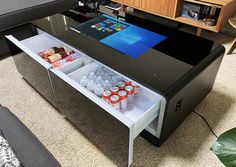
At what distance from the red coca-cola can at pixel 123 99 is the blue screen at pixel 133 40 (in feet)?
0.78

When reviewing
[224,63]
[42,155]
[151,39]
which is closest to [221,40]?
[224,63]

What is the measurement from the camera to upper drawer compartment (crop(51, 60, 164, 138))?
87 centimetres

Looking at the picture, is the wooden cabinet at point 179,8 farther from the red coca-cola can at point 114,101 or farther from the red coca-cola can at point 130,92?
the red coca-cola can at point 114,101

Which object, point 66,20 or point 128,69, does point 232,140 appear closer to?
point 128,69

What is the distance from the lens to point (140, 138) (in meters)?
1.21

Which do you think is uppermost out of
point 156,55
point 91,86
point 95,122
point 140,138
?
point 156,55

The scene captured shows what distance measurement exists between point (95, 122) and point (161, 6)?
166cm

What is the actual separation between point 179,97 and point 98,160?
54 centimetres

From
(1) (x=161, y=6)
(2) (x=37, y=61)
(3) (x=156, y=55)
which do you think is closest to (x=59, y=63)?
(2) (x=37, y=61)

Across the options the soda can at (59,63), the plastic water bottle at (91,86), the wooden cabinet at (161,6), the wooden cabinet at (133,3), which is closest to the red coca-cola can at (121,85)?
the plastic water bottle at (91,86)

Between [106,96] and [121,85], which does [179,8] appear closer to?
[121,85]

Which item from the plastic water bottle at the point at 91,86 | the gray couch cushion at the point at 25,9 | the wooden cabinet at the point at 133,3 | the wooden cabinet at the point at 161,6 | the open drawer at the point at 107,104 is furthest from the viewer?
the wooden cabinet at the point at 133,3

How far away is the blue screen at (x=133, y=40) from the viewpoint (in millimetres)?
1196

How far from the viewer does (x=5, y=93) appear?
1531mm
